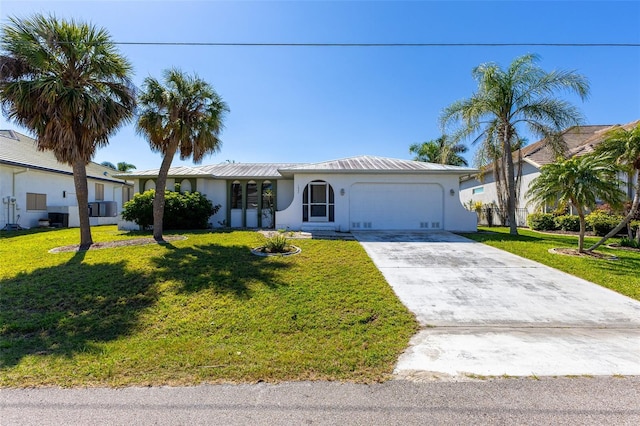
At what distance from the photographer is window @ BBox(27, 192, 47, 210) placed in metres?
17.2

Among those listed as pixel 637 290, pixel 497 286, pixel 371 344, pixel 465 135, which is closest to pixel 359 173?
pixel 465 135

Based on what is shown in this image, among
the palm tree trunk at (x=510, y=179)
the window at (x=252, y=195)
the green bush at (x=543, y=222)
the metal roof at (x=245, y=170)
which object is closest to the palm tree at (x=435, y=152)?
the green bush at (x=543, y=222)

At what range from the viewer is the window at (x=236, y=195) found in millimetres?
16375

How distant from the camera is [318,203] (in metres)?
14.8

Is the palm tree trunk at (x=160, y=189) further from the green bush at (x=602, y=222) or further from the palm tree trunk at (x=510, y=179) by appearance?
the green bush at (x=602, y=222)

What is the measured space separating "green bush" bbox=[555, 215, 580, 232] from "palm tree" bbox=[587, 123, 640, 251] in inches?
242

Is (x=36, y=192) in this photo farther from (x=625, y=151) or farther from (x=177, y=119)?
(x=625, y=151)

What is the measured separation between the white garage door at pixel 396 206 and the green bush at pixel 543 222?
259 inches

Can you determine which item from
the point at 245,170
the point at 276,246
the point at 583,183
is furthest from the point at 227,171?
the point at 583,183

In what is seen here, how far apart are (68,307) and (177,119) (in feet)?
24.3

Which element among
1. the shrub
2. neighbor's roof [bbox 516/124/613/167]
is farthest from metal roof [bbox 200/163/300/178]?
neighbor's roof [bbox 516/124/613/167]

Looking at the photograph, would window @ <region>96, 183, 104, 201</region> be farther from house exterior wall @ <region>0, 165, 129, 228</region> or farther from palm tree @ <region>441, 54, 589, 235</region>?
palm tree @ <region>441, 54, 589, 235</region>

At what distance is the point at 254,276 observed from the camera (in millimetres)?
6750

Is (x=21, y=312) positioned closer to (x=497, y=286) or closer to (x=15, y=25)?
(x=15, y=25)
